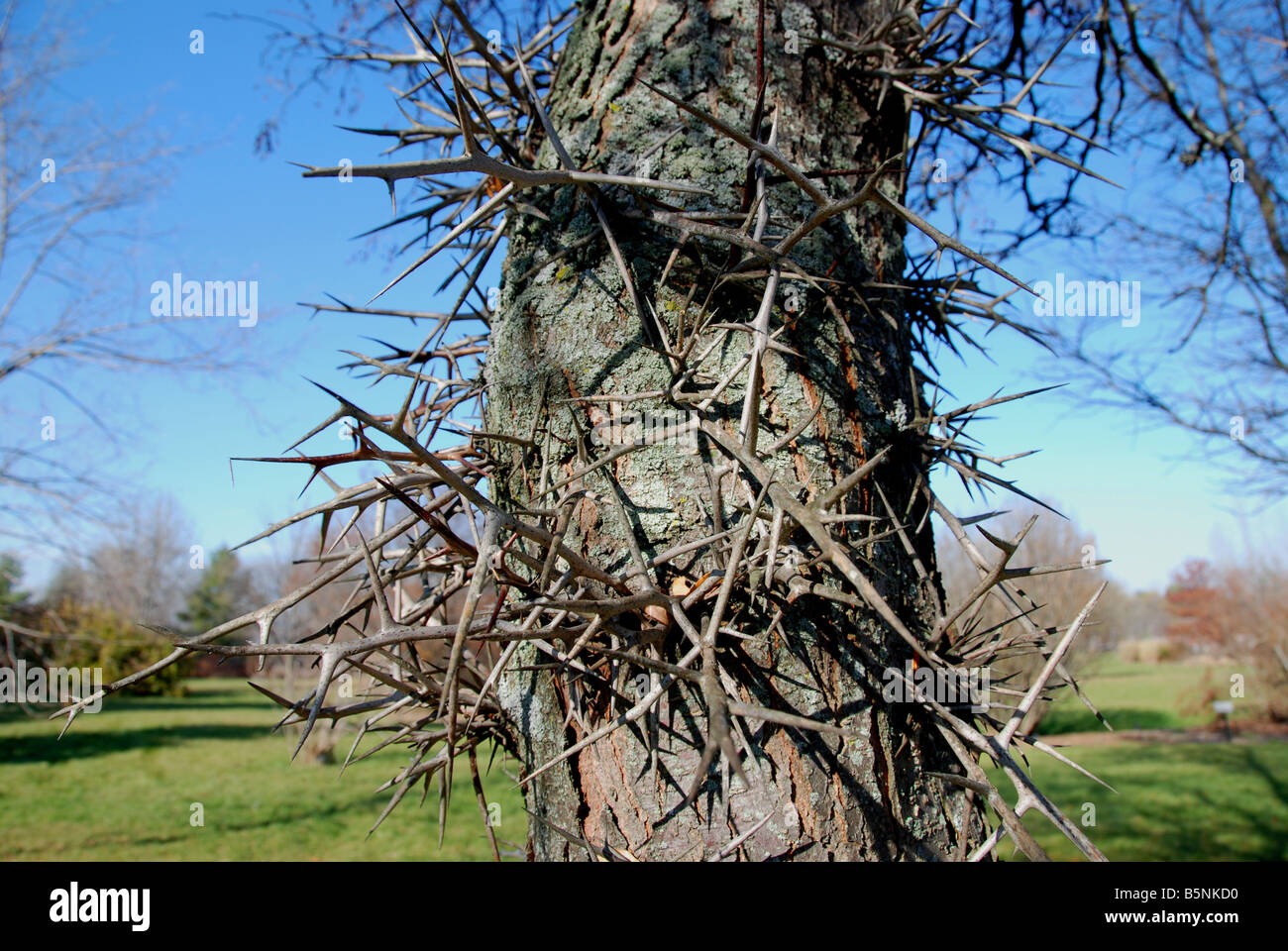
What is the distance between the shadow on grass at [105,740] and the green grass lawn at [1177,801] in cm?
1913

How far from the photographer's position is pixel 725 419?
1354 mm

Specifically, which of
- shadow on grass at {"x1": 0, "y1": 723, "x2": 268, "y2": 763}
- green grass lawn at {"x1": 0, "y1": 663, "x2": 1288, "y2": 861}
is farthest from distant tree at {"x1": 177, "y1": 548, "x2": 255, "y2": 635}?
green grass lawn at {"x1": 0, "y1": 663, "x2": 1288, "y2": 861}

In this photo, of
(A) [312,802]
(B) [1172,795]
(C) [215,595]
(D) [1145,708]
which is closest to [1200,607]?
(D) [1145,708]

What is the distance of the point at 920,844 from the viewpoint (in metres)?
1.33

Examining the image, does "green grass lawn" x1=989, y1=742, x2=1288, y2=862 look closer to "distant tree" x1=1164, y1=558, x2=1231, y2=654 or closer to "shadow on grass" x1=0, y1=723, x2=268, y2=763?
"distant tree" x1=1164, y1=558, x2=1231, y2=654

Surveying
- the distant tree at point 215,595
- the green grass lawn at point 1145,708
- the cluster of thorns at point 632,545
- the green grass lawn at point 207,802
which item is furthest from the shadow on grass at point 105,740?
the green grass lawn at point 1145,708

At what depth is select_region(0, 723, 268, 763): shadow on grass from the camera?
17164 millimetres

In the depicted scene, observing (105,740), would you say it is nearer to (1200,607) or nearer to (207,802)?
(207,802)

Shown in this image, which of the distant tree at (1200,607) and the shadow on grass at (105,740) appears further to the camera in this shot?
the distant tree at (1200,607)

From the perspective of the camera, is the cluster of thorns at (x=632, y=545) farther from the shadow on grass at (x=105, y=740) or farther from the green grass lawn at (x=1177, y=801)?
the shadow on grass at (x=105, y=740)

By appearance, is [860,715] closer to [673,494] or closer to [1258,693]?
[673,494]

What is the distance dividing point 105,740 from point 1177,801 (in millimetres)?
23326

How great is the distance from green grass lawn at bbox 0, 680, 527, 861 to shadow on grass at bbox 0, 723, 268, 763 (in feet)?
0.14

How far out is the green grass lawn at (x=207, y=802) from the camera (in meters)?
9.62
